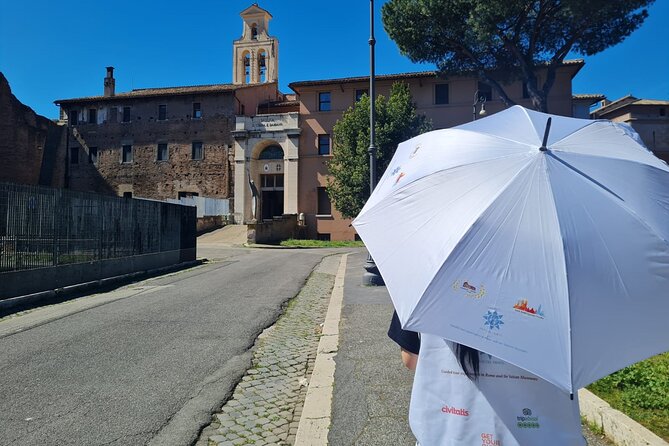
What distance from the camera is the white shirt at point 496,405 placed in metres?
1.81

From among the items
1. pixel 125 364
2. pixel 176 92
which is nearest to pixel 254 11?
pixel 176 92

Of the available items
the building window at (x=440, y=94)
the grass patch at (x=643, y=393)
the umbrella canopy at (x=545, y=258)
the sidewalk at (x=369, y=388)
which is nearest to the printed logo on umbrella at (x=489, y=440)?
the umbrella canopy at (x=545, y=258)

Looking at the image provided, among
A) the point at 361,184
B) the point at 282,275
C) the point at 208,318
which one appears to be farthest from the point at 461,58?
the point at 208,318

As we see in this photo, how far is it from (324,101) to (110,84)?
23.8m

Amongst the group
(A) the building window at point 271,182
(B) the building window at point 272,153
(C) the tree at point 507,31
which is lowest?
(A) the building window at point 271,182

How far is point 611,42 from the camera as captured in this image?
19.4 meters

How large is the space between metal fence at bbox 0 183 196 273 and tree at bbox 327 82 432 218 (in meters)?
13.0

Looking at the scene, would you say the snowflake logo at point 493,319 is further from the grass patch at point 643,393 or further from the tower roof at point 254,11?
the tower roof at point 254,11

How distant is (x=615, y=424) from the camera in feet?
10.7

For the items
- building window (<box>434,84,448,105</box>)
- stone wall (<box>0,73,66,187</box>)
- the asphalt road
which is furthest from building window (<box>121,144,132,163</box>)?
the asphalt road

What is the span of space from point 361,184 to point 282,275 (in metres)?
13.7

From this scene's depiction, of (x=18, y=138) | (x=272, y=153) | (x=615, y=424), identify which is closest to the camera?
(x=615, y=424)

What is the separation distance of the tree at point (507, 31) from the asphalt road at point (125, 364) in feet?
51.6

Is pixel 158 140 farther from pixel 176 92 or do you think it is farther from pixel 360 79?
pixel 360 79
